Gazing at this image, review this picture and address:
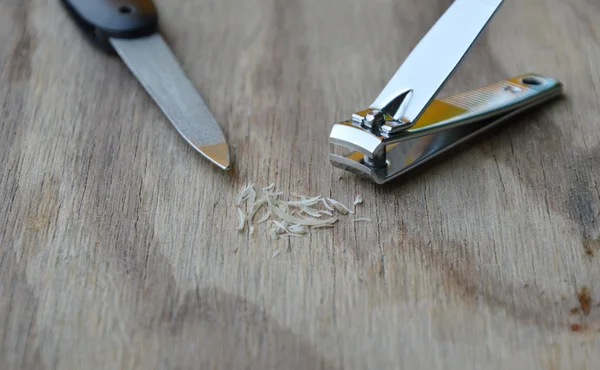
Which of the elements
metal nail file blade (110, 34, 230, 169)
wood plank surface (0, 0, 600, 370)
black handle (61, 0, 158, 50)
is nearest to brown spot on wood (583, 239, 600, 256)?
wood plank surface (0, 0, 600, 370)

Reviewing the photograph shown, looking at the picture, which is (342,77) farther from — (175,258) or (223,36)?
(175,258)

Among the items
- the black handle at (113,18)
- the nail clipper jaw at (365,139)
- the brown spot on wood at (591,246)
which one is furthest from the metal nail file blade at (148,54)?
the brown spot on wood at (591,246)

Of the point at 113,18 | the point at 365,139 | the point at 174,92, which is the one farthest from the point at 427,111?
the point at 113,18

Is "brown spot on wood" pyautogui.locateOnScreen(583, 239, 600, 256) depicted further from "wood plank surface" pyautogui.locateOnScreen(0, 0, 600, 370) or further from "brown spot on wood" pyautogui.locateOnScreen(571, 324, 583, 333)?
"brown spot on wood" pyautogui.locateOnScreen(571, 324, 583, 333)

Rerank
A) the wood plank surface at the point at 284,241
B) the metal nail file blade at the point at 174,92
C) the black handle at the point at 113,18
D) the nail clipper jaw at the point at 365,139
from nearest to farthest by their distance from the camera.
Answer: the wood plank surface at the point at 284,241 < the nail clipper jaw at the point at 365,139 < the metal nail file blade at the point at 174,92 < the black handle at the point at 113,18

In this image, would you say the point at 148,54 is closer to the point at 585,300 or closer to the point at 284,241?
the point at 284,241

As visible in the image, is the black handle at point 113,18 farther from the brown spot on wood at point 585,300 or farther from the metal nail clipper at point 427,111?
the brown spot on wood at point 585,300

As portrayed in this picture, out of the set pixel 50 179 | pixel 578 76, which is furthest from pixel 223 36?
pixel 578 76
